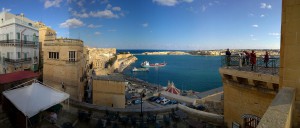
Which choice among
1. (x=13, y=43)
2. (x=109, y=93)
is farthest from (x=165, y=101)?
(x=13, y=43)

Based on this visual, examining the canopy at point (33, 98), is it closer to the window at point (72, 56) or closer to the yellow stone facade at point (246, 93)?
the yellow stone facade at point (246, 93)

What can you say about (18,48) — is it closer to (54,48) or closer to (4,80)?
(54,48)

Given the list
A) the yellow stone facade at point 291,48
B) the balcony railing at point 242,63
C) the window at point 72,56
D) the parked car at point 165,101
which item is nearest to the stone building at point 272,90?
the yellow stone facade at point 291,48

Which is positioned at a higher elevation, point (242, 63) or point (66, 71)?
point (242, 63)

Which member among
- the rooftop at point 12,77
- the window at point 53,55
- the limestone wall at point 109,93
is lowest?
the limestone wall at point 109,93

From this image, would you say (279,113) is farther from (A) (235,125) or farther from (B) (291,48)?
(A) (235,125)
